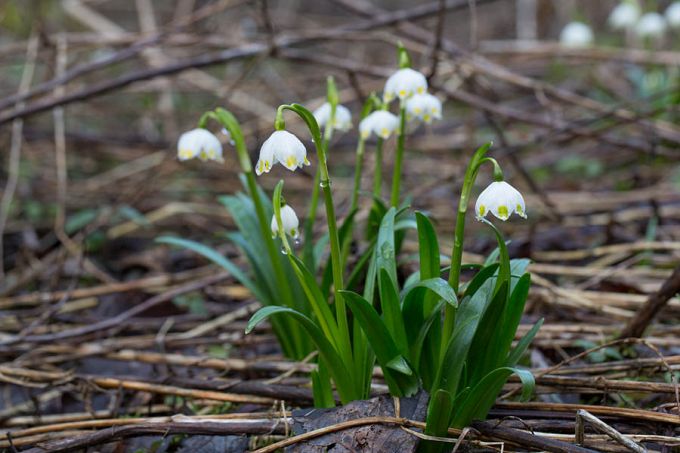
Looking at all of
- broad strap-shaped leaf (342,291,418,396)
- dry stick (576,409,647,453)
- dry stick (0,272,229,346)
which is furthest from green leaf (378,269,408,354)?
dry stick (0,272,229,346)

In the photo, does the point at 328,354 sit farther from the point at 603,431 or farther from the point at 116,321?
the point at 116,321

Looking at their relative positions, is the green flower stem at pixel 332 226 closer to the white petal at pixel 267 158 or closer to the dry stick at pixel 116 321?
the white petal at pixel 267 158

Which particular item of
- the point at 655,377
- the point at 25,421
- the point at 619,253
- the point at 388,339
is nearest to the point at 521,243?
the point at 619,253

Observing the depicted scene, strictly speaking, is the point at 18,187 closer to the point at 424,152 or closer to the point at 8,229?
the point at 8,229

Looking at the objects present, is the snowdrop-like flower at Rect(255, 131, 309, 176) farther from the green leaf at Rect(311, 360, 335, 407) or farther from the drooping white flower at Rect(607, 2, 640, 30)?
the drooping white flower at Rect(607, 2, 640, 30)

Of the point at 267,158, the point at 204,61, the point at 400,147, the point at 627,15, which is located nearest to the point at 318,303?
the point at 267,158

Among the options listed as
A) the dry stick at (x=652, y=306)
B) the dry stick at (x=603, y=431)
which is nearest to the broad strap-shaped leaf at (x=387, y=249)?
the dry stick at (x=603, y=431)
